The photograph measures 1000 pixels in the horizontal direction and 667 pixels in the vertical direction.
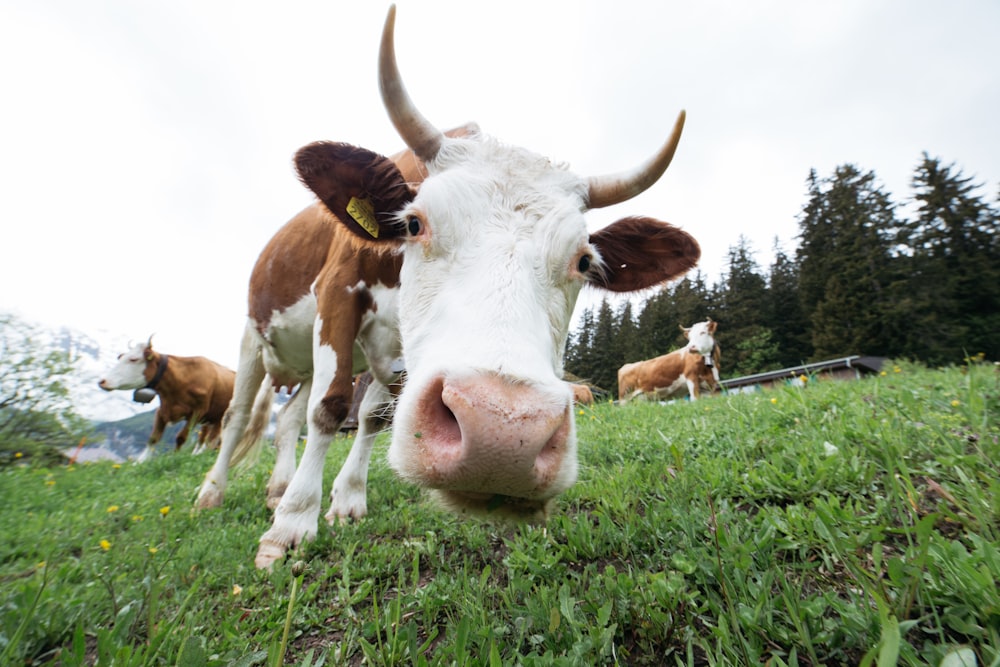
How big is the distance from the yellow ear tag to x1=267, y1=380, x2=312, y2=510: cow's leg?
8.03 feet

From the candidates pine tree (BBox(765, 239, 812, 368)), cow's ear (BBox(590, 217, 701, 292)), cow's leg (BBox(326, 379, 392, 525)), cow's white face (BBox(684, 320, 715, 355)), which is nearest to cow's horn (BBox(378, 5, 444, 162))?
cow's ear (BBox(590, 217, 701, 292))

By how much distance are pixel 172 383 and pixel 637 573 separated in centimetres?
1342

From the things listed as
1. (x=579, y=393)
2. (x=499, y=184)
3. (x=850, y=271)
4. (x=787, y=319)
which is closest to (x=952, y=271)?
(x=850, y=271)

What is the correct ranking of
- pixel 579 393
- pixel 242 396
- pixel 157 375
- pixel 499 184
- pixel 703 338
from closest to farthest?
pixel 499 184, pixel 242 396, pixel 579 393, pixel 157 375, pixel 703 338

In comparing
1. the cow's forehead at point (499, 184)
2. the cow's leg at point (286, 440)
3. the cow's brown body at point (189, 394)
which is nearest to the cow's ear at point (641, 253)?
the cow's forehead at point (499, 184)

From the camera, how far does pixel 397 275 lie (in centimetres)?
292

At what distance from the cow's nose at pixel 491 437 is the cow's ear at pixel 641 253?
5.96 feet

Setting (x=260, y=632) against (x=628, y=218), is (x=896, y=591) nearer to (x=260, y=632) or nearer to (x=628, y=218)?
(x=260, y=632)

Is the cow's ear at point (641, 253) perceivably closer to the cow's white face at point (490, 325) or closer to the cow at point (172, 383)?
the cow's white face at point (490, 325)

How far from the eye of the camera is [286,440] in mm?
4258

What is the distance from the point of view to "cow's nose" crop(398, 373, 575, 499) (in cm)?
111

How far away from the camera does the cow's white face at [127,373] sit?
1114cm

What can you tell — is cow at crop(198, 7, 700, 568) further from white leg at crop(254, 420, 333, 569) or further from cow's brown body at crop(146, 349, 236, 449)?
cow's brown body at crop(146, 349, 236, 449)

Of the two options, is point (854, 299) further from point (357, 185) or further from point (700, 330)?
point (357, 185)
